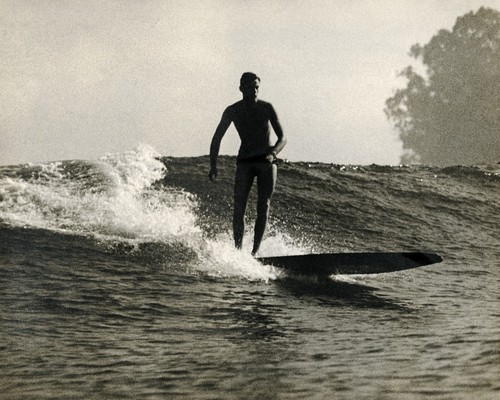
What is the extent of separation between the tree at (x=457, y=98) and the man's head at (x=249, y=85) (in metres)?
26.3

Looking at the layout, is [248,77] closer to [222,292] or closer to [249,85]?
[249,85]

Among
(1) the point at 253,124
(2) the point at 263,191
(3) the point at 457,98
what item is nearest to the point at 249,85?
(1) the point at 253,124

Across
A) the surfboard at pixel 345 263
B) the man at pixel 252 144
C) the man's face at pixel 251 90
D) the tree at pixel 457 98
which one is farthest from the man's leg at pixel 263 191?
the tree at pixel 457 98

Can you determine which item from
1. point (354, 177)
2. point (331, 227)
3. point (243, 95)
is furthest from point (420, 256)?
point (354, 177)

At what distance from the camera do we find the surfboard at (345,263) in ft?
24.0

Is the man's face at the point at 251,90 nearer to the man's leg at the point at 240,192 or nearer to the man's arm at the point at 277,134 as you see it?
the man's arm at the point at 277,134

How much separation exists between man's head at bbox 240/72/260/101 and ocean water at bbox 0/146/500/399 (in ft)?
6.02

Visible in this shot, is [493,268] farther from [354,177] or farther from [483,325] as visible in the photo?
[354,177]

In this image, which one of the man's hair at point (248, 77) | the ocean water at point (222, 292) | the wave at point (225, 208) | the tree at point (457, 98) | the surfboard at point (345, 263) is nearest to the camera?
the ocean water at point (222, 292)

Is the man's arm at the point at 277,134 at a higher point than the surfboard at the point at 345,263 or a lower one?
higher

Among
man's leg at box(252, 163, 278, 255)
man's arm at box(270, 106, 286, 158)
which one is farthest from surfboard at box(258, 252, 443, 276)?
man's arm at box(270, 106, 286, 158)

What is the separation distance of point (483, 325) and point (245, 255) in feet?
11.8

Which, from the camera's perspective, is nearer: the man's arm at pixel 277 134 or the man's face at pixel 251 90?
the man's face at pixel 251 90

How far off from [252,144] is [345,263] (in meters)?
1.69
